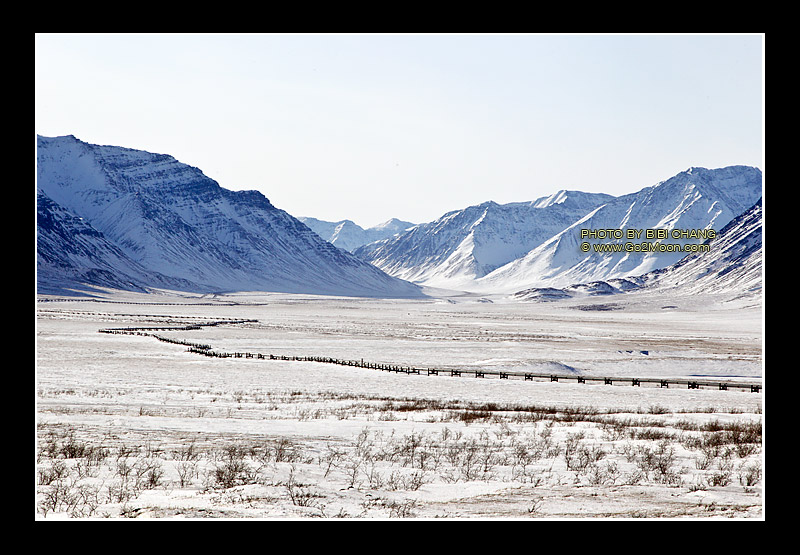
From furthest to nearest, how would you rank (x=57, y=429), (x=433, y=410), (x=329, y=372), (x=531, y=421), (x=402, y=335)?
(x=402, y=335), (x=329, y=372), (x=433, y=410), (x=531, y=421), (x=57, y=429)

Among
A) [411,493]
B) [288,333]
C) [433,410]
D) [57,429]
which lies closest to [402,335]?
[288,333]

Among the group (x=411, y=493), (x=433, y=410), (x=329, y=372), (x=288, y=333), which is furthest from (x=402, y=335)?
(x=411, y=493)

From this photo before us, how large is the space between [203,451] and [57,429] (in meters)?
5.09
